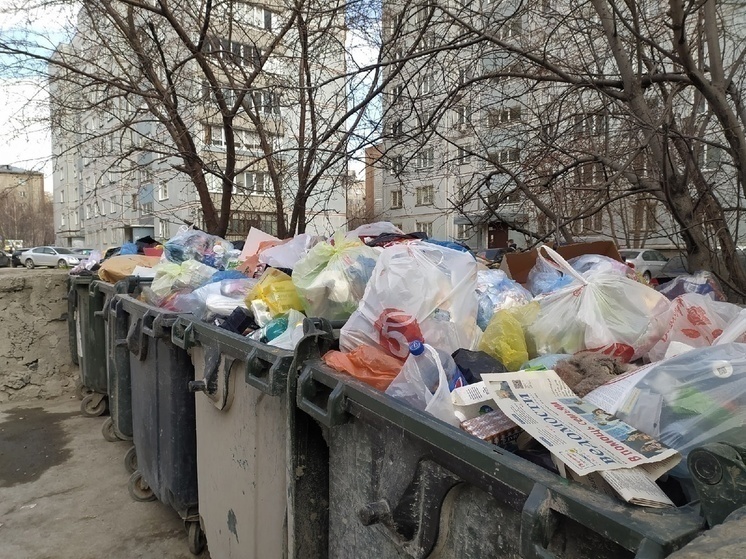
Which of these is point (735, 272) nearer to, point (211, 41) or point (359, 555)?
point (359, 555)

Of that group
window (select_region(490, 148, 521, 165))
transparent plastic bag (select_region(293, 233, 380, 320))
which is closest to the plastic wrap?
transparent plastic bag (select_region(293, 233, 380, 320))

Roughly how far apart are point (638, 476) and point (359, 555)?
2.73 feet

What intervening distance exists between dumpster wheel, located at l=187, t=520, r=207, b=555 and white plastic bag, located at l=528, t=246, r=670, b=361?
77.3 inches

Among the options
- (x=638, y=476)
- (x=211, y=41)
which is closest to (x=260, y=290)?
(x=638, y=476)

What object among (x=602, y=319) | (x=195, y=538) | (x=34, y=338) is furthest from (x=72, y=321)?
(x=602, y=319)

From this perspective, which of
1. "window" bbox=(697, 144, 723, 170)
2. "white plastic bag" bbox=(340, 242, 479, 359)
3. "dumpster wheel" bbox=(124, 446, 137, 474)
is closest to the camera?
"white plastic bag" bbox=(340, 242, 479, 359)

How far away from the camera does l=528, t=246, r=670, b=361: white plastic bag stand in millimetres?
1796

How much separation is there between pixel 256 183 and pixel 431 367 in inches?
237

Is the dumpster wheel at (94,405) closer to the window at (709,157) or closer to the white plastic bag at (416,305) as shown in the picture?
the white plastic bag at (416,305)

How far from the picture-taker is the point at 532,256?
3.01 metres

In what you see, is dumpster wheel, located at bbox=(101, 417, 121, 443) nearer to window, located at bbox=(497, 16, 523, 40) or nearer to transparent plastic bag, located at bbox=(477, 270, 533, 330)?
transparent plastic bag, located at bbox=(477, 270, 533, 330)

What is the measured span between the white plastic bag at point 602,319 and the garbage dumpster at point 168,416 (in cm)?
170

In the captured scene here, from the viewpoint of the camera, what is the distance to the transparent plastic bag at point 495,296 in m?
2.20

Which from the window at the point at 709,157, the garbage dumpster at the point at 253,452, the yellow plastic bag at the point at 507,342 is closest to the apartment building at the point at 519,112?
the window at the point at 709,157
